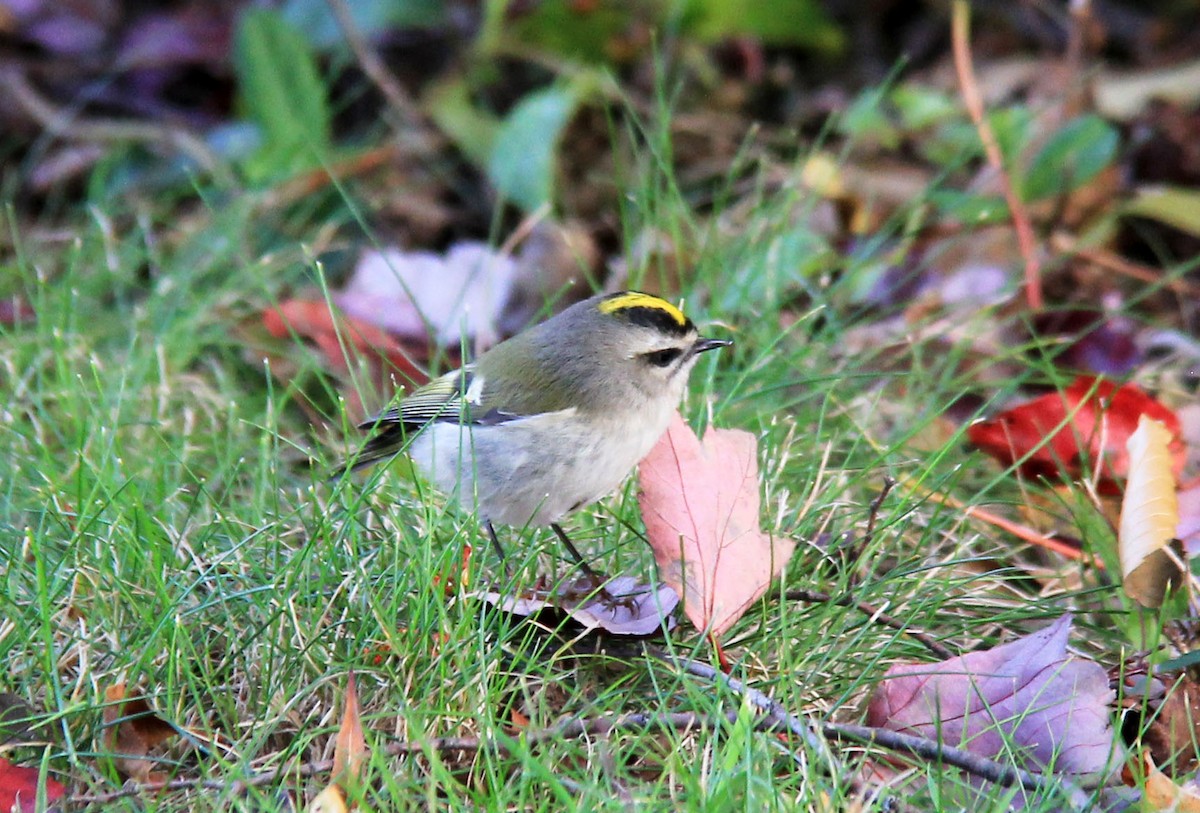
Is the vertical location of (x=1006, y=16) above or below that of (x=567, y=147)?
above

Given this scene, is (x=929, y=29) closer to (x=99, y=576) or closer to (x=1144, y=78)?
(x=1144, y=78)

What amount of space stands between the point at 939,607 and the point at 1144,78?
9.78 feet

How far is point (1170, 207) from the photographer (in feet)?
13.0

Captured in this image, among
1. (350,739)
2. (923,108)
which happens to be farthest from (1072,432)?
(923,108)

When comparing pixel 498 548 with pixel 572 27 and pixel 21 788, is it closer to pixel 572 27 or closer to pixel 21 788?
pixel 21 788

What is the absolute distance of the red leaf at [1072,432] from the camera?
9.18 ft

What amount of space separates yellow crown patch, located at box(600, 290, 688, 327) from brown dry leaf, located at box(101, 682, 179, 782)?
1.18 meters

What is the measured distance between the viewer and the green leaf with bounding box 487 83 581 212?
4.23 metres

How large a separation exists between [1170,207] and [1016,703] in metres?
2.37

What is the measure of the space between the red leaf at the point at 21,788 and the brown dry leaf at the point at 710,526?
95 cm

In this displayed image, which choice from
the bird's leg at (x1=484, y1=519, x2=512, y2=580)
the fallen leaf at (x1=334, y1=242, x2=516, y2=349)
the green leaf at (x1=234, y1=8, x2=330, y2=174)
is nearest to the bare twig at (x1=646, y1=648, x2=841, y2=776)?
the bird's leg at (x1=484, y1=519, x2=512, y2=580)

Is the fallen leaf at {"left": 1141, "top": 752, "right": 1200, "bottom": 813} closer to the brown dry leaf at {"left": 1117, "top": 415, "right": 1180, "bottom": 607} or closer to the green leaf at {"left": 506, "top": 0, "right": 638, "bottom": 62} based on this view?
the brown dry leaf at {"left": 1117, "top": 415, "right": 1180, "bottom": 607}

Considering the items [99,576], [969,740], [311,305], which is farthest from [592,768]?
[311,305]

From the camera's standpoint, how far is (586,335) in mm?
2754
